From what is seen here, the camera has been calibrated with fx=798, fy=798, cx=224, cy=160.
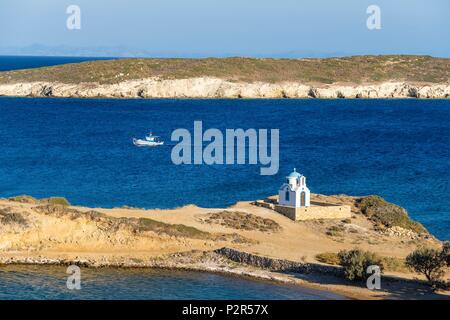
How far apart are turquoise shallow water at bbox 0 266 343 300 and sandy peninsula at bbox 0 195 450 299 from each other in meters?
1.17

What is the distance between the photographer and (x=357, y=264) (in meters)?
36.6

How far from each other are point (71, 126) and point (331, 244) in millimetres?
70962

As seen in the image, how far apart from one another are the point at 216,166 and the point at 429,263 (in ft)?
132

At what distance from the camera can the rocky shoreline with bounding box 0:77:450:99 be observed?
516ft

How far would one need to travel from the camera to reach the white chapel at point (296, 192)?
4809 cm

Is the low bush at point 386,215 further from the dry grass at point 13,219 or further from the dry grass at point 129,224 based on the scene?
the dry grass at point 13,219

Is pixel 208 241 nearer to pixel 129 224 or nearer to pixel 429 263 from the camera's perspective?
pixel 129 224
